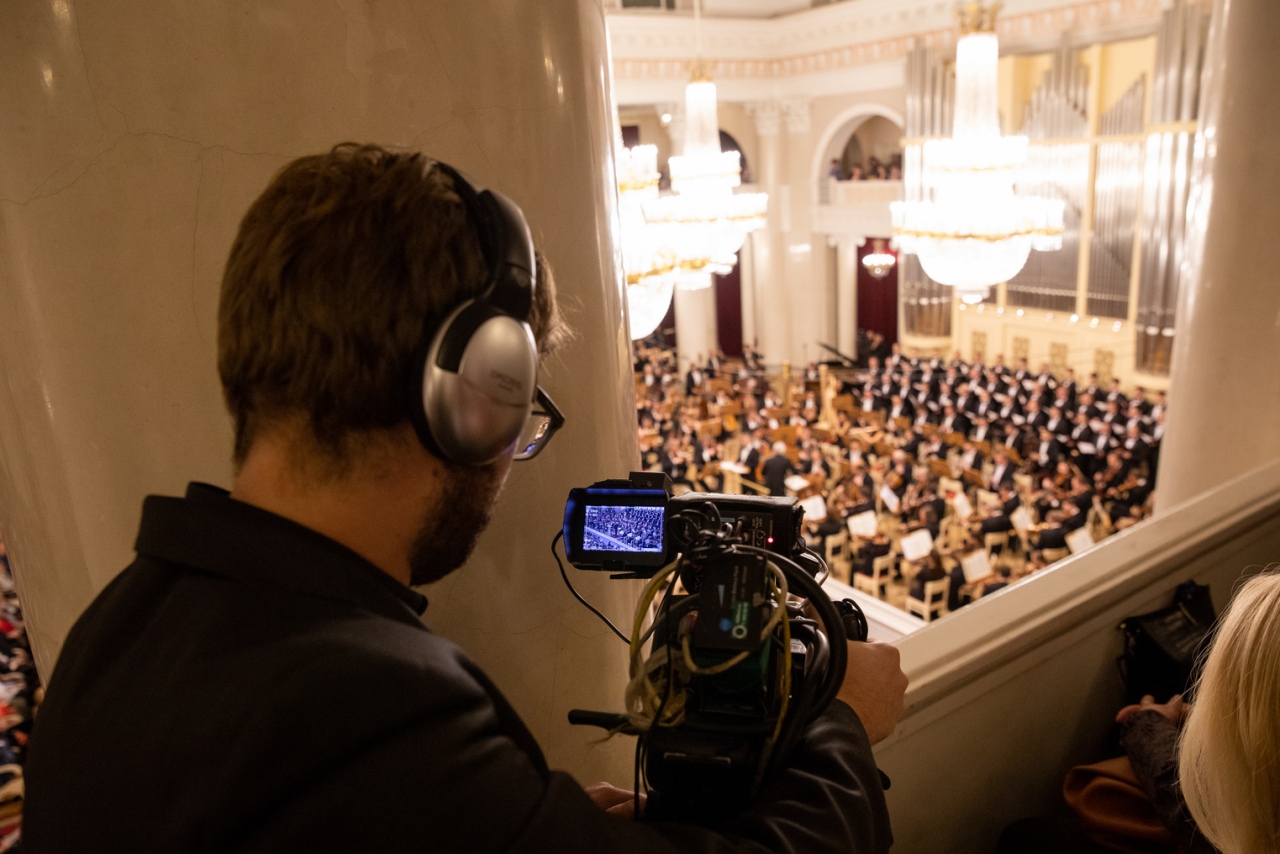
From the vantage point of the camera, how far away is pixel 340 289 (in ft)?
2.72

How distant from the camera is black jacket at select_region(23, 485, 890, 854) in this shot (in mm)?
708

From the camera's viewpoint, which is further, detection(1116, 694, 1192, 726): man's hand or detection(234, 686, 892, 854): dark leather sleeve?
detection(1116, 694, 1192, 726): man's hand

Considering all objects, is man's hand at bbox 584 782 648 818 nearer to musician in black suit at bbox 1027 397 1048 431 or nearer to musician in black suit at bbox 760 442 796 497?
musician in black suit at bbox 760 442 796 497

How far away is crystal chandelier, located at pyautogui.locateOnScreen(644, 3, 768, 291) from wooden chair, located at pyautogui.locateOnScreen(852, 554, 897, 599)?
294 centimetres

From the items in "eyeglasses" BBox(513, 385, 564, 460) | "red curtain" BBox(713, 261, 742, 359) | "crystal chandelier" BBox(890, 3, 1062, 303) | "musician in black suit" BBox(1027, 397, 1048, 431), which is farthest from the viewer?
"red curtain" BBox(713, 261, 742, 359)

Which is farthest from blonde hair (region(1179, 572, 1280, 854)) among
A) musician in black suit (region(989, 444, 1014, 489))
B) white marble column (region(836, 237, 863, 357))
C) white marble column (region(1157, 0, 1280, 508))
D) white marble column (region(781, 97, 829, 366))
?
white marble column (region(781, 97, 829, 366))

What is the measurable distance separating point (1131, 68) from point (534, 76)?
16.1 metres

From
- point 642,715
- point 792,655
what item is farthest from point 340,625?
point 792,655

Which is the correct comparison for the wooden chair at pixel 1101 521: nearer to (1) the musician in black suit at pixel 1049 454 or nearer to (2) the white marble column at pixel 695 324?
(1) the musician in black suit at pixel 1049 454

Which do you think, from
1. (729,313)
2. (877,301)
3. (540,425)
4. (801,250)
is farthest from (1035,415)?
(540,425)

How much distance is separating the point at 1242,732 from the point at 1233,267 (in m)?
3.51

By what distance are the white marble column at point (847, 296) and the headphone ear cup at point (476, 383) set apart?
1769 centimetres

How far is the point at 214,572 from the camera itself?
823mm

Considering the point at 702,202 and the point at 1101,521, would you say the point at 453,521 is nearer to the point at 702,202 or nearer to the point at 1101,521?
the point at 702,202
